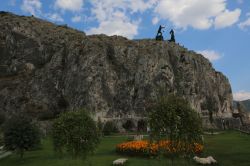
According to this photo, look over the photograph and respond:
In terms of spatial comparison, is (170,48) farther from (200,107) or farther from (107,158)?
(107,158)

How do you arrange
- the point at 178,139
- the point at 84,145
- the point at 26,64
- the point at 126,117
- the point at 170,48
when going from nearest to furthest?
the point at 178,139 < the point at 84,145 < the point at 126,117 < the point at 170,48 < the point at 26,64

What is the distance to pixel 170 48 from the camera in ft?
362

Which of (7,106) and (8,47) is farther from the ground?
(8,47)

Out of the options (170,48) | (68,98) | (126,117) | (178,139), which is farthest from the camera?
(170,48)

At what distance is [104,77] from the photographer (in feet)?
327

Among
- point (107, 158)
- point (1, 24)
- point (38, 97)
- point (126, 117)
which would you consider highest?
point (1, 24)

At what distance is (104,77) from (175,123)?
7818cm

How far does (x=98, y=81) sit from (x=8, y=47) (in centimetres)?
4502

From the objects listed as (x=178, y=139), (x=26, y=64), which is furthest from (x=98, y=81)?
(x=178, y=139)

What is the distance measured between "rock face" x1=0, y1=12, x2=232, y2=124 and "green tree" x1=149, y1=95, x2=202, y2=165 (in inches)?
2755

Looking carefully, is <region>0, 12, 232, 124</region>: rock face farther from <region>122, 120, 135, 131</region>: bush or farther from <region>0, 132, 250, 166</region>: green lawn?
<region>0, 132, 250, 166</region>: green lawn

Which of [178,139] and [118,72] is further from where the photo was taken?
[118,72]

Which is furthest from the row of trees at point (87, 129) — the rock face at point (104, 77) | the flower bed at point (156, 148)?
the rock face at point (104, 77)

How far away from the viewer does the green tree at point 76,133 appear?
29047 mm
